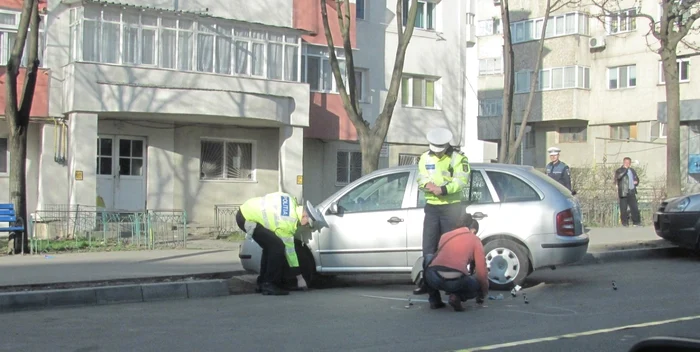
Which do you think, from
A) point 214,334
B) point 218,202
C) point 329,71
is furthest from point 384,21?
point 214,334

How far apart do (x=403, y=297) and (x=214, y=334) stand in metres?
3.03

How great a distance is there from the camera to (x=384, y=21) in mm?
25719

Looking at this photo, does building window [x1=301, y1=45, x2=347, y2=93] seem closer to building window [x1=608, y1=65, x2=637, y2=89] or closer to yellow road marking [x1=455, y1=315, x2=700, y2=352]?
yellow road marking [x1=455, y1=315, x2=700, y2=352]

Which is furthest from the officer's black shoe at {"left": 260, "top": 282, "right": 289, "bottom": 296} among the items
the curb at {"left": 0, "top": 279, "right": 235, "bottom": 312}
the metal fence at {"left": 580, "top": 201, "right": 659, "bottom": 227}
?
the metal fence at {"left": 580, "top": 201, "right": 659, "bottom": 227}

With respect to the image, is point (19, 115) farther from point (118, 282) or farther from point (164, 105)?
point (164, 105)

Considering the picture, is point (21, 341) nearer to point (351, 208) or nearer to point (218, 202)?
point (351, 208)

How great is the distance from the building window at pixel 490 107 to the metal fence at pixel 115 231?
1193 inches

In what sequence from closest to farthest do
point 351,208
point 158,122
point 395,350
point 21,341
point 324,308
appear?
point 395,350
point 21,341
point 324,308
point 351,208
point 158,122

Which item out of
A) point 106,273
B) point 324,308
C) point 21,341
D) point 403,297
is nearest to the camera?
point 21,341

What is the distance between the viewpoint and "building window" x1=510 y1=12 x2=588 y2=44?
40.4 m

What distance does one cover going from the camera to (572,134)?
1661 inches

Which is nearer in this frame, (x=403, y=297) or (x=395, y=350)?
(x=395, y=350)

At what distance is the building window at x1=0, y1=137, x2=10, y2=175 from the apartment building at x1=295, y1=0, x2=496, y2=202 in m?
7.78

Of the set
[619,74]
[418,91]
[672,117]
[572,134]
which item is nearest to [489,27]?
[572,134]
